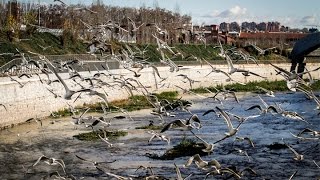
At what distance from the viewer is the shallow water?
19.2 metres

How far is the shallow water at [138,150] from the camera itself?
62.9ft

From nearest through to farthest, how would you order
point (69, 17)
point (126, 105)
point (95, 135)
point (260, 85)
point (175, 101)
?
point (175, 101) → point (95, 135) → point (126, 105) → point (260, 85) → point (69, 17)

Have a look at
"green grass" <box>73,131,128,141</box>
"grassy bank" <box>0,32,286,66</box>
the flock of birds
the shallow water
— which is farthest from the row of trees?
the flock of birds

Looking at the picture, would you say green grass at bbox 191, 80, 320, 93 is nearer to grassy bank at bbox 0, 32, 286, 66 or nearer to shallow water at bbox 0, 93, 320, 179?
grassy bank at bbox 0, 32, 286, 66

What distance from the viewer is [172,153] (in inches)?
850

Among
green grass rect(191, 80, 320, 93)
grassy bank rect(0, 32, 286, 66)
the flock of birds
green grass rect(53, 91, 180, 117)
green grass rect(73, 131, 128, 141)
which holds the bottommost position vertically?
green grass rect(191, 80, 320, 93)

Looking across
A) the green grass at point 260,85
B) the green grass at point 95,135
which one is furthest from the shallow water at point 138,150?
the green grass at point 260,85

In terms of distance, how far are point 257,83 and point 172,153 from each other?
40.0m

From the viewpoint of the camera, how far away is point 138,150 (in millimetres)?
23047

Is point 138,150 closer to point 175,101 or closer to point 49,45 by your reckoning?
point 175,101

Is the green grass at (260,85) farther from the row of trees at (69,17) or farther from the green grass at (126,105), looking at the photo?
the green grass at (126,105)

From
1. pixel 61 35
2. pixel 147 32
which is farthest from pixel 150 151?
pixel 147 32

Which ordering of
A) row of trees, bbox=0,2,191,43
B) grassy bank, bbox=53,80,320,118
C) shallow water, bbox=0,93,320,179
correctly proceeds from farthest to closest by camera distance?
row of trees, bbox=0,2,191,43, grassy bank, bbox=53,80,320,118, shallow water, bbox=0,93,320,179

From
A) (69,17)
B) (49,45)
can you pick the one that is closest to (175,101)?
(49,45)
